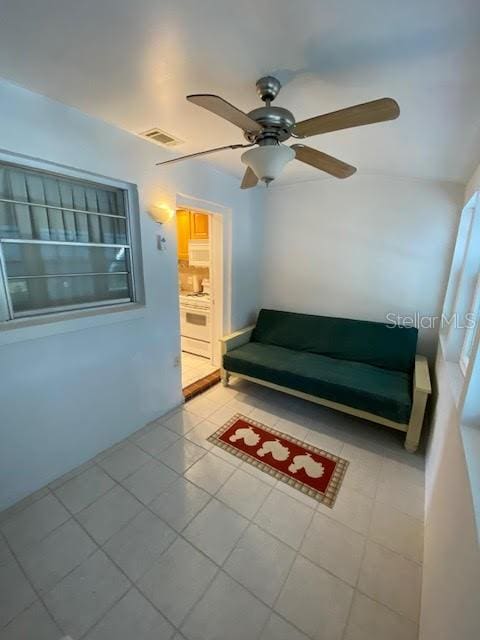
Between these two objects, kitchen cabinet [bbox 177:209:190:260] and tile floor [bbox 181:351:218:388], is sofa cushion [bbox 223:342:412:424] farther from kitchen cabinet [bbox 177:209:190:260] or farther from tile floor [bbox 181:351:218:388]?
kitchen cabinet [bbox 177:209:190:260]

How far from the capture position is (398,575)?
53.9 inches

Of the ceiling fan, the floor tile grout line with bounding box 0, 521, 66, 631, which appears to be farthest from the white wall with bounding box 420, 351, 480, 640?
the floor tile grout line with bounding box 0, 521, 66, 631

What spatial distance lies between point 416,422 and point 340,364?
842mm

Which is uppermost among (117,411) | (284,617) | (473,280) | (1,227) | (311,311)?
(1,227)

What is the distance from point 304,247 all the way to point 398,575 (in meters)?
3.04

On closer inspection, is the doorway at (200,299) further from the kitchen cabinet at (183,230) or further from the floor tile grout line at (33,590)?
the floor tile grout line at (33,590)

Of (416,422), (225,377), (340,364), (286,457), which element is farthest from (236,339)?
(416,422)

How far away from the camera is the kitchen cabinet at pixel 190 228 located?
13.0 ft

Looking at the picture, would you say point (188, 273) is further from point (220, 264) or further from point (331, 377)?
point (331, 377)

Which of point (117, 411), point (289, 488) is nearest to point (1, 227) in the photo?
point (117, 411)

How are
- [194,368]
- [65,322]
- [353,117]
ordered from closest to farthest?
1. [353,117]
2. [65,322]
3. [194,368]

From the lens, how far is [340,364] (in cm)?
282

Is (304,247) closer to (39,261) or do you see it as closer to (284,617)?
(39,261)

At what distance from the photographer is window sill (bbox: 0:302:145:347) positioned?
1.59 m
